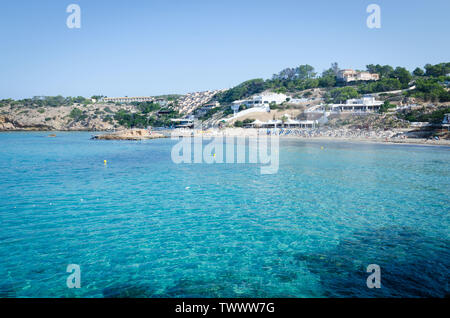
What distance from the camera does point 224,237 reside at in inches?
357

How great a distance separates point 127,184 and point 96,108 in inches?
5071

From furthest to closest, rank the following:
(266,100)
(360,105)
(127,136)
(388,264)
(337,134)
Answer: (266,100) → (360,105) → (127,136) → (337,134) → (388,264)

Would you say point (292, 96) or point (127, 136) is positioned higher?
point (292, 96)

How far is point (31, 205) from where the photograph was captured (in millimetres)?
12195

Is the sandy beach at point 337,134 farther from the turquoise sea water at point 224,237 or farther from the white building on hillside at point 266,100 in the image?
the turquoise sea water at point 224,237

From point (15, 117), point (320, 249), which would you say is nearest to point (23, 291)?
point (320, 249)

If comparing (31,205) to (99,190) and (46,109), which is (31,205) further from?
(46,109)

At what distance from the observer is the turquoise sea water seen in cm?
646

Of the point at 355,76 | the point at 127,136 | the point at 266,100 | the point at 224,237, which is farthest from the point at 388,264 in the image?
the point at 355,76

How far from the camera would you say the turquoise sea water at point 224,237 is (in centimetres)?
Answer: 646

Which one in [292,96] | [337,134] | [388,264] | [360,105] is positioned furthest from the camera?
[292,96]

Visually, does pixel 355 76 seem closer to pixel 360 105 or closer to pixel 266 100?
pixel 266 100

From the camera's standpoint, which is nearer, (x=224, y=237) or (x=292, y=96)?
(x=224, y=237)

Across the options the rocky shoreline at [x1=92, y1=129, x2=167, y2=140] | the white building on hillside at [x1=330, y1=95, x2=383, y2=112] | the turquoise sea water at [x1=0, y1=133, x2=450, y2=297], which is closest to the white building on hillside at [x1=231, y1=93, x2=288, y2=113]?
the white building on hillside at [x1=330, y1=95, x2=383, y2=112]
